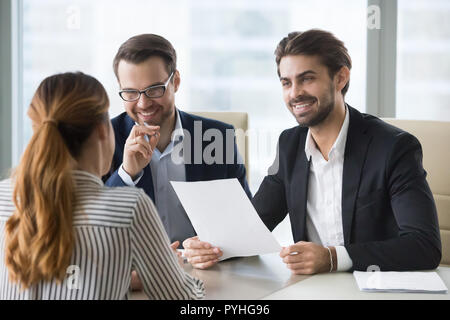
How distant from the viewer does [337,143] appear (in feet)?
6.50

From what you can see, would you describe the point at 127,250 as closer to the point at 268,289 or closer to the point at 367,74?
the point at 268,289

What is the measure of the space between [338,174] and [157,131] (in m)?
0.66

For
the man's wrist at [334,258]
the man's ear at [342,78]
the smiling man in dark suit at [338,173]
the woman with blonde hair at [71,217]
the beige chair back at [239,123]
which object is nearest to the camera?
the woman with blonde hair at [71,217]

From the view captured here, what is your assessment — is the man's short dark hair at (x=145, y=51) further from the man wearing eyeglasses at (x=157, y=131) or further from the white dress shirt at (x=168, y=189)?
the white dress shirt at (x=168, y=189)

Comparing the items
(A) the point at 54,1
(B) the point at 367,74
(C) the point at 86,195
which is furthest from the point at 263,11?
(C) the point at 86,195

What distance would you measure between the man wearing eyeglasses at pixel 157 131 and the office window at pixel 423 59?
4.67 ft

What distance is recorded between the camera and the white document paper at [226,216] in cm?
168

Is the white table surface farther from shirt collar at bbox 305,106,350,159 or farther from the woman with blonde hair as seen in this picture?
shirt collar at bbox 305,106,350,159

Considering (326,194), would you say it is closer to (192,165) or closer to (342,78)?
(342,78)

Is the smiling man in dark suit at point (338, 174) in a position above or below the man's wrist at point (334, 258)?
above

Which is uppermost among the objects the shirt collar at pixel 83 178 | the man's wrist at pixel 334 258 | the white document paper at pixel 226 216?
the shirt collar at pixel 83 178

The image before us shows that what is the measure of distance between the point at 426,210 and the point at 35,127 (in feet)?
3.77

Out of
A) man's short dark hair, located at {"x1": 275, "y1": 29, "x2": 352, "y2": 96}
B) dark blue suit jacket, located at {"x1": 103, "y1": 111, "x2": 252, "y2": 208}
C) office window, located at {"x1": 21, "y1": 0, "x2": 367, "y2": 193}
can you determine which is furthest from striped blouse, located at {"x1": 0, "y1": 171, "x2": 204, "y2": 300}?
office window, located at {"x1": 21, "y1": 0, "x2": 367, "y2": 193}

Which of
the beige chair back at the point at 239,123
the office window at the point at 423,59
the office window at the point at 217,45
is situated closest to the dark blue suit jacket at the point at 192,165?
the beige chair back at the point at 239,123
